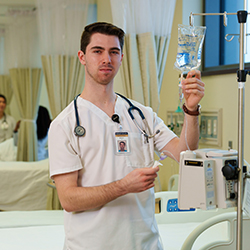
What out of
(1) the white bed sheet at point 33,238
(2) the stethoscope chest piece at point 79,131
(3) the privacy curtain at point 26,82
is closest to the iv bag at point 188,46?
(2) the stethoscope chest piece at point 79,131

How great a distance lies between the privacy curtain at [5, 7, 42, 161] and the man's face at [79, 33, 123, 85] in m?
4.13

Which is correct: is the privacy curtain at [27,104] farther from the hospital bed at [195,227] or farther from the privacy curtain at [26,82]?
the hospital bed at [195,227]

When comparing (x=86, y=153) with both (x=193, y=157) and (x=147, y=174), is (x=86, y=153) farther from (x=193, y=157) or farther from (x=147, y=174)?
(x=193, y=157)

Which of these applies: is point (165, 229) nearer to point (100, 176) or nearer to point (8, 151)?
point (100, 176)

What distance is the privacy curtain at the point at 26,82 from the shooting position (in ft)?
17.8

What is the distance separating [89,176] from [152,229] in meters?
0.37

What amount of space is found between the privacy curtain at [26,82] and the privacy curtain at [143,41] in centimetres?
309

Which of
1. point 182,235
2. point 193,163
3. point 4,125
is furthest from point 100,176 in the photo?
point 4,125

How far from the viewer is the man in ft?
4.35

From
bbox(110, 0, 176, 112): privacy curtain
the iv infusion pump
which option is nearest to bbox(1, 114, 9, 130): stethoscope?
bbox(110, 0, 176, 112): privacy curtain

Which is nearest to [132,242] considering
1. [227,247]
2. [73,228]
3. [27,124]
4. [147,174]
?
[73,228]

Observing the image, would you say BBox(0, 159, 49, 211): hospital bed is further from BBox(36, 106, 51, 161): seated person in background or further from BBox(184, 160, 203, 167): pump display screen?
BBox(184, 160, 203, 167): pump display screen

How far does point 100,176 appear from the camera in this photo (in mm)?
1430

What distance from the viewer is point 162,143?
5.34ft
